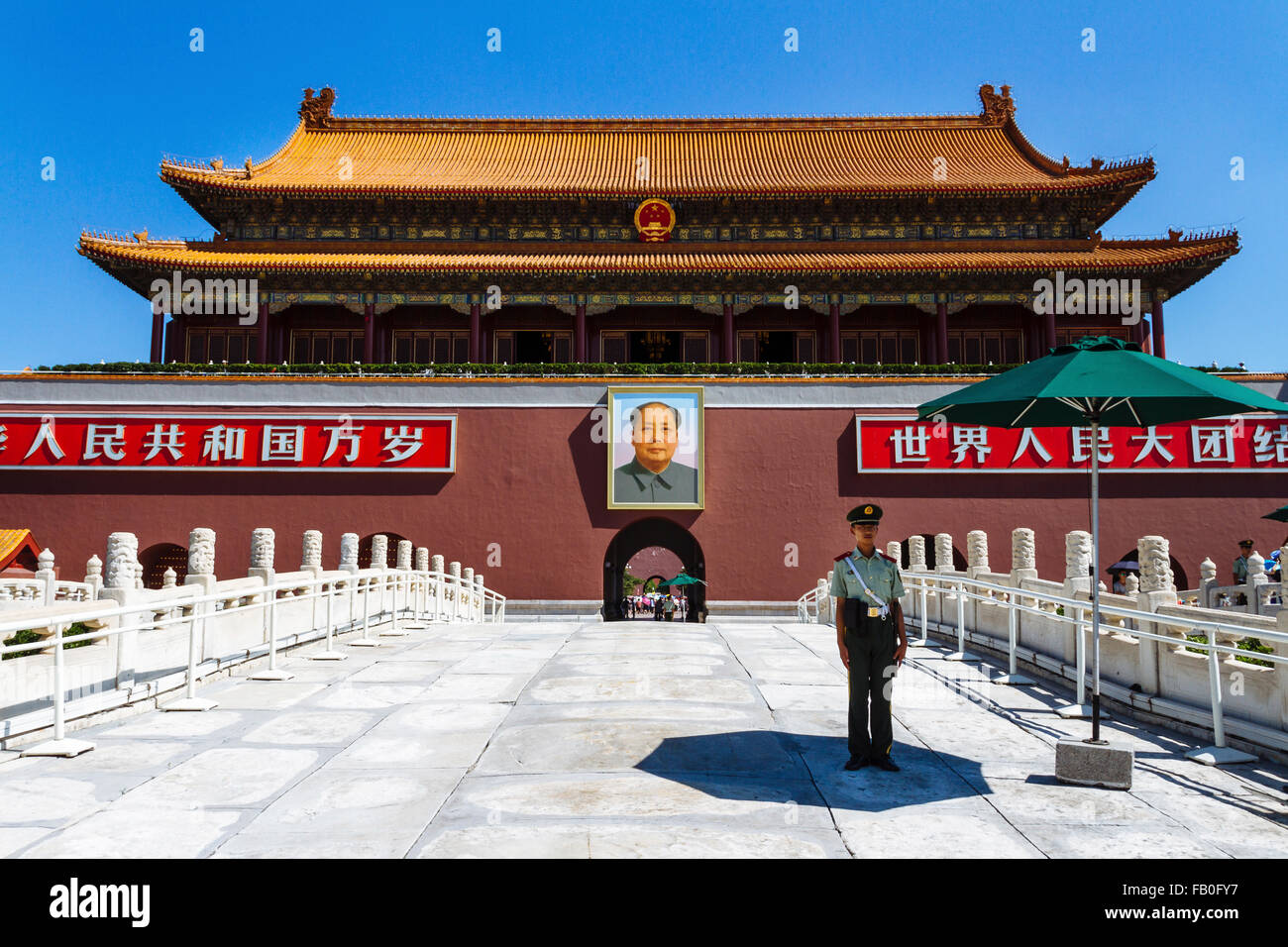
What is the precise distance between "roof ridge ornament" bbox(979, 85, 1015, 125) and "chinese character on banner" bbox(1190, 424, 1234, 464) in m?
13.6

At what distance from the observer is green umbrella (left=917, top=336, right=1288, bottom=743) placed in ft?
17.2

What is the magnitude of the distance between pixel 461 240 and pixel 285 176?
5.77 m

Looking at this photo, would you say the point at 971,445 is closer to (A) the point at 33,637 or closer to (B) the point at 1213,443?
(B) the point at 1213,443

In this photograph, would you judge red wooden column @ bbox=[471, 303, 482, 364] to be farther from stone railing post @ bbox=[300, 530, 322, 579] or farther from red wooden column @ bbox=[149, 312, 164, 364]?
stone railing post @ bbox=[300, 530, 322, 579]

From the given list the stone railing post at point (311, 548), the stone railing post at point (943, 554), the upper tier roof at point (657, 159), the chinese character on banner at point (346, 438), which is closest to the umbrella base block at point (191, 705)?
the stone railing post at point (311, 548)

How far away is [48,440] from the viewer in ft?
71.9

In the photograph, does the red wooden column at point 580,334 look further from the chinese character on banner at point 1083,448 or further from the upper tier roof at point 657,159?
the chinese character on banner at point 1083,448

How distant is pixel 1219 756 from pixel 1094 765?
134cm

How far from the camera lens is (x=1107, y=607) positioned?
310 inches

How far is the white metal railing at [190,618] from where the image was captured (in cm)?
614

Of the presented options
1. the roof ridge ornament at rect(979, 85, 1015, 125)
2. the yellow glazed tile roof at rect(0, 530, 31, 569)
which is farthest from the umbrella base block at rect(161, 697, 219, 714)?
the roof ridge ornament at rect(979, 85, 1015, 125)

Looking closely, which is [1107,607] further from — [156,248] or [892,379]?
[156,248]

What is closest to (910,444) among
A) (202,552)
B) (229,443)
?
(202,552)

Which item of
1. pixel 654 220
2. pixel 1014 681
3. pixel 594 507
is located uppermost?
pixel 654 220
